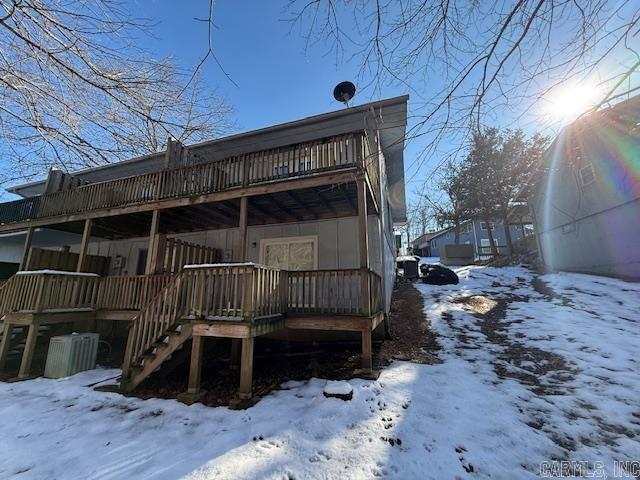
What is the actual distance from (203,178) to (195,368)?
17.8ft

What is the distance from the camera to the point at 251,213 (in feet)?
31.1

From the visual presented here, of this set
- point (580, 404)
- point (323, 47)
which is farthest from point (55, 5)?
point (580, 404)

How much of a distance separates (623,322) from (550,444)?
7.13 meters

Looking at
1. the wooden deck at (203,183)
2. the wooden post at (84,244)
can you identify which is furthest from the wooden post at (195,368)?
the wooden post at (84,244)

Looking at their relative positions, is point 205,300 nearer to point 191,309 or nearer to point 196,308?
point 196,308

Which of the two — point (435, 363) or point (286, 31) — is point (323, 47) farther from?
point (435, 363)

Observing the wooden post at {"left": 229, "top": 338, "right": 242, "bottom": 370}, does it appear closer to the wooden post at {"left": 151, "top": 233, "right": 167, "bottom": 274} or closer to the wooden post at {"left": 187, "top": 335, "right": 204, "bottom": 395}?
the wooden post at {"left": 187, "top": 335, "right": 204, "bottom": 395}

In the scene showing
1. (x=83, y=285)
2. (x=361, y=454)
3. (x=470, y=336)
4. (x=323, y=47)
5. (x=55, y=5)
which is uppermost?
(x=55, y=5)

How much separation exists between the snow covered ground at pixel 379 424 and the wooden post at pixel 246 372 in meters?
0.41

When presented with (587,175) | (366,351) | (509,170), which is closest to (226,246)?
(366,351)

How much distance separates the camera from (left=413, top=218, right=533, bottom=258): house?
28.0 meters

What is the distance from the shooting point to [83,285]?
8.18m

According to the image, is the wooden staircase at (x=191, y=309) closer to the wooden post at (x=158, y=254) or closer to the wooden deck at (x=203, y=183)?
the wooden post at (x=158, y=254)

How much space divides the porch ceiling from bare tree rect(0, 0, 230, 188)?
311 cm
